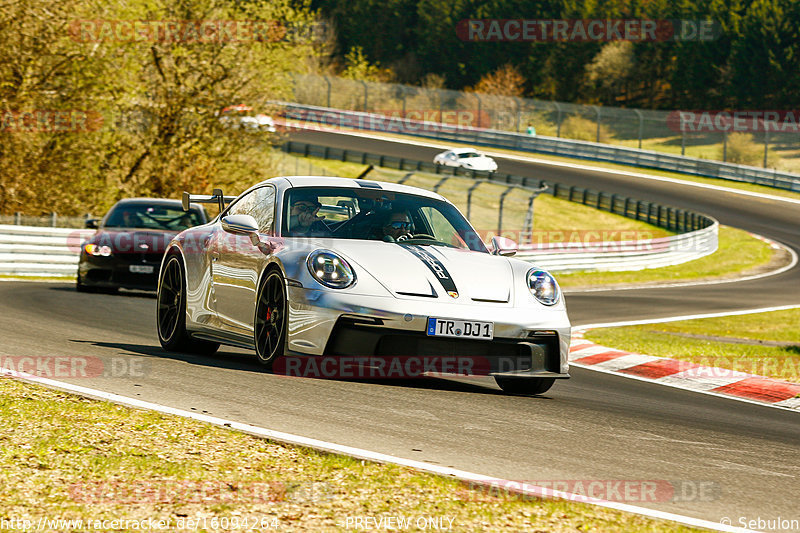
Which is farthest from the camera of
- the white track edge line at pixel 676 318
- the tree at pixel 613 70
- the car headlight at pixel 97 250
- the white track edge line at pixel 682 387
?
the tree at pixel 613 70

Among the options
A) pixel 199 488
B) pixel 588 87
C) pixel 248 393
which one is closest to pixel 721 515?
pixel 199 488

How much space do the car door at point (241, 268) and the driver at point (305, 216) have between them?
7.0 inches

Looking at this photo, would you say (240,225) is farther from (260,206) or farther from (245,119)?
(245,119)

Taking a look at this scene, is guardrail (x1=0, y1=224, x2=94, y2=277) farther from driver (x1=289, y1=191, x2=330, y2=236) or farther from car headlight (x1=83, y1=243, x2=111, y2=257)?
driver (x1=289, y1=191, x2=330, y2=236)

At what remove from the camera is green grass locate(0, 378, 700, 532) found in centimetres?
392

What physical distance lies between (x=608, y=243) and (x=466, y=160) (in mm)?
23019

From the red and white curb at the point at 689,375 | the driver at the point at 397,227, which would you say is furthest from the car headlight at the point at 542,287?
the red and white curb at the point at 689,375

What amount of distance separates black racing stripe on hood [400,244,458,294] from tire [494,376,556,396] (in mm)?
939

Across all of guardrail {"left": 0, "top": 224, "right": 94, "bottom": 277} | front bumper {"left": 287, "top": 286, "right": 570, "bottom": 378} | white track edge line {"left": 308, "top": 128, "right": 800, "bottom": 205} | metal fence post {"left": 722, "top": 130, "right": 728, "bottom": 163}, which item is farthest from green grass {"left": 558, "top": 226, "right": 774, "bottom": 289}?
front bumper {"left": 287, "top": 286, "right": 570, "bottom": 378}

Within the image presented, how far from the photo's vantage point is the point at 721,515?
4367mm

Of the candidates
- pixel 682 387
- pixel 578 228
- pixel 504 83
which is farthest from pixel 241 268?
pixel 504 83

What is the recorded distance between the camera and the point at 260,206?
8.54 m

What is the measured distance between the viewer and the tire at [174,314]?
→ 907cm

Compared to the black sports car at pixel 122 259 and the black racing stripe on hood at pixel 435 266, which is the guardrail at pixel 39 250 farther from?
the black racing stripe on hood at pixel 435 266
